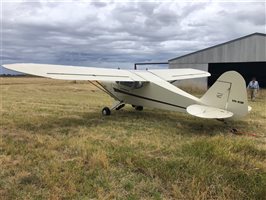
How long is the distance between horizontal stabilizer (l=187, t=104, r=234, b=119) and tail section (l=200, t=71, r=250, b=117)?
154 millimetres

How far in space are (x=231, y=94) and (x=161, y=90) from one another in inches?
108

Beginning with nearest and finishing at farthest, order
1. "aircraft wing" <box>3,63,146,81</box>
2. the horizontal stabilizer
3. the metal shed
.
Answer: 1. the horizontal stabilizer
2. "aircraft wing" <box>3,63,146,81</box>
3. the metal shed

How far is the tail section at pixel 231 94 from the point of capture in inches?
339

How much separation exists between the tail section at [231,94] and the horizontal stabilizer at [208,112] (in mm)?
154

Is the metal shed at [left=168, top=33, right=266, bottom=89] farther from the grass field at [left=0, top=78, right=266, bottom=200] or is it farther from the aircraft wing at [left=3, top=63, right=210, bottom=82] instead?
the grass field at [left=0, top=78, right=266, bottom=200]

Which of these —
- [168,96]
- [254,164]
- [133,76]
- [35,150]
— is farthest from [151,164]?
[133,76]

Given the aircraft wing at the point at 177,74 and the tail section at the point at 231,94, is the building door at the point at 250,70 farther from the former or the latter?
the tail section at the point at 231,94

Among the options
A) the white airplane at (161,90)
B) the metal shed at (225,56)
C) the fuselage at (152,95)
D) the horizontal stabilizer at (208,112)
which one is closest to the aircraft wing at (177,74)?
the white airplane at (161,90)

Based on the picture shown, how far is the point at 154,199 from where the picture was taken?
15.5 feet

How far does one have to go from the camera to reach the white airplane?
8711 mm

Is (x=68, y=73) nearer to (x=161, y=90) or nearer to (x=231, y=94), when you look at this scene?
(x=161, y=90)

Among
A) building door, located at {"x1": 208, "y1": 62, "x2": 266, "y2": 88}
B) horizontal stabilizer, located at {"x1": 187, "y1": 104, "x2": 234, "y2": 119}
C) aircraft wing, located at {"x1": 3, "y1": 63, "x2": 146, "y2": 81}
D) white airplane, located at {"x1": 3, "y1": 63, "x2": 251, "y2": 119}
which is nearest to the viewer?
horizontal stabilizer, located at {"x1": 187, "y1": 104, "x2": 234, "y2": 119}

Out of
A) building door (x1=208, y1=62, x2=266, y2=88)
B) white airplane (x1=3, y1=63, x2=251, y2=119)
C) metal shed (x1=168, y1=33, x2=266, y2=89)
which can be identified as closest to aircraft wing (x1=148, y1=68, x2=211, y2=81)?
white airplane (x1=3, y1=63, x2=251, y2=119)

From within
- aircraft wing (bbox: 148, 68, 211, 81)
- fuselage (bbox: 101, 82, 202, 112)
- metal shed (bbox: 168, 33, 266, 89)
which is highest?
metal shed (bbox: 168, 33, 266, 89)
